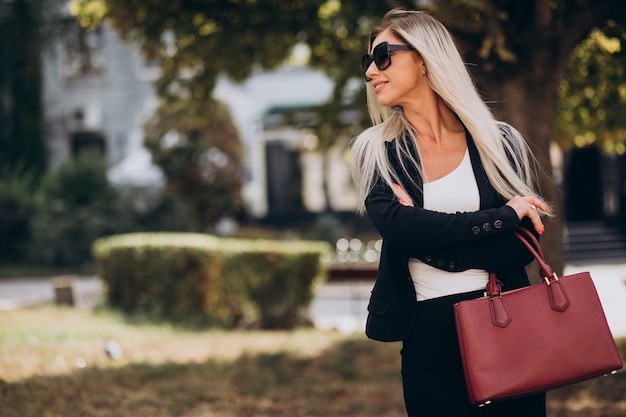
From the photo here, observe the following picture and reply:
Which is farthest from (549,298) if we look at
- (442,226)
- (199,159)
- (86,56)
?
(86,56)

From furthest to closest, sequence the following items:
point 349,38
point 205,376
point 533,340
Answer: point 349,38 → point 205,376 → point 533,340

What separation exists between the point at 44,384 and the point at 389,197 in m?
4.85

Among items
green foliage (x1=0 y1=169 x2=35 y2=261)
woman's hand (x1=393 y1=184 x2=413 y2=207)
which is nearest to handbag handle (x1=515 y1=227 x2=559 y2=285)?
woman's hand (x1=393 y1=184 x2=413 y2=207)

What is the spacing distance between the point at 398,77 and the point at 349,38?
20.3ft

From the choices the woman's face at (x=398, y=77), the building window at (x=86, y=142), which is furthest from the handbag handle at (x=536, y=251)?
the building window at (x=86, y=142)

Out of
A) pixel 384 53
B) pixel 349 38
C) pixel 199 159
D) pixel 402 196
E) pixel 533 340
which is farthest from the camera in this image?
pixel 199 159

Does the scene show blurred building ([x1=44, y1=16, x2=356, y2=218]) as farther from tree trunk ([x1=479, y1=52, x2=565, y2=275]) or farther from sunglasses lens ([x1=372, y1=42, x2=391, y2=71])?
sunglasses lens ([x1=372, y1=42, x2=391, y2=71])

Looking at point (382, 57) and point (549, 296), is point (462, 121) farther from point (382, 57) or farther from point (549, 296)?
point (549, 296)

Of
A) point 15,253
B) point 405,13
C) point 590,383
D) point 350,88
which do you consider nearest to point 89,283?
point 15,253

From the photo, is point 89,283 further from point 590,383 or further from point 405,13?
point 405,13

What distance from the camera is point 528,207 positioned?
2.64 metres

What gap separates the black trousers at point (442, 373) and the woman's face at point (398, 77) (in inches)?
27.8

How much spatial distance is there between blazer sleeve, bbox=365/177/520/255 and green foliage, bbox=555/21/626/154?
4.71m

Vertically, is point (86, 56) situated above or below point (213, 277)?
above
